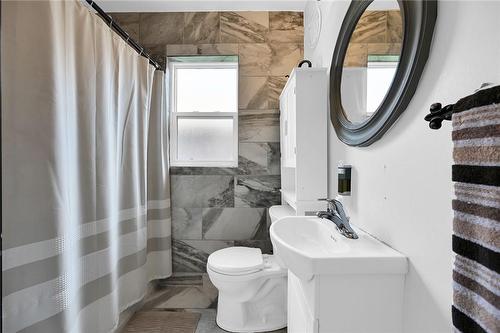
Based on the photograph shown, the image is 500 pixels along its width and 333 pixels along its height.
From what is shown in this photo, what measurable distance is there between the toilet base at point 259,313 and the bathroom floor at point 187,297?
0.82 feet

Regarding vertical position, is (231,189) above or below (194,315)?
above

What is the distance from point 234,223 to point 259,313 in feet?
2.49

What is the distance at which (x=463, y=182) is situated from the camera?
0.52 metres

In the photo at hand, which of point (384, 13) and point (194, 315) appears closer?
point (384, 13)

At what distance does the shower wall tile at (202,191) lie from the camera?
2.44 metres

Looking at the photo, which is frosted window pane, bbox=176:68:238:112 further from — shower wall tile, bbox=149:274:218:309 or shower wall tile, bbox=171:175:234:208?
shower wall tile, bbox=149:274:218:309

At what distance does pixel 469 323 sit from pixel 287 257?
0.51 metres

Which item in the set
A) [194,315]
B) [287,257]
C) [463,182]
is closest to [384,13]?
[463,182]

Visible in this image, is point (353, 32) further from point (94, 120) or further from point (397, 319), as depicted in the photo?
point (94, 120)

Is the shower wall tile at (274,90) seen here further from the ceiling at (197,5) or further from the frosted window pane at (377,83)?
the frosted window pane at (377,83)

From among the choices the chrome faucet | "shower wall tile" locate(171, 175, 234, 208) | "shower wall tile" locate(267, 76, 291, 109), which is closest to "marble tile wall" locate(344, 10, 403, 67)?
the chrome faucet

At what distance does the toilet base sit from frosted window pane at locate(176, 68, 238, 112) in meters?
1.59

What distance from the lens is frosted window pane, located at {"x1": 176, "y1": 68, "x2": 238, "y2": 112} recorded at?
2.57 meters

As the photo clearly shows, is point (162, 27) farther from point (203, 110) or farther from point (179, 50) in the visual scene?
point (203, 110)
